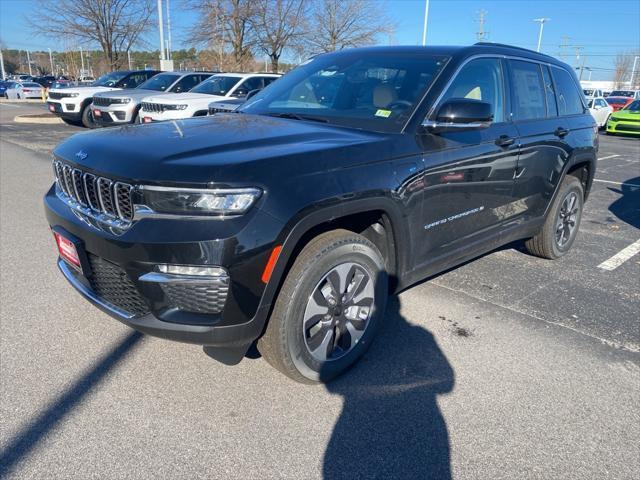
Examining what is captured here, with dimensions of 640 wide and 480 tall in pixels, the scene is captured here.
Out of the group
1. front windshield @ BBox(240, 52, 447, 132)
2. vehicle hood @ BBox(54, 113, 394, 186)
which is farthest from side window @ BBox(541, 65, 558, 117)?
vehicle hood @ BBox(54, 113, 394, 186)

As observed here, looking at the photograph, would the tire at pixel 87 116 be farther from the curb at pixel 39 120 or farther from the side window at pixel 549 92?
the side window at pixel 549 92

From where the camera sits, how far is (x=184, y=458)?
2.33 m

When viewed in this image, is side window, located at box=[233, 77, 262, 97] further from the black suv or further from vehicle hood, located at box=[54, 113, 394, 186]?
vehicle hood, located at box=[54, 113, 394, 186]

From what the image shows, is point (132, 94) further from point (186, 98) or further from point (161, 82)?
point (186, 98)

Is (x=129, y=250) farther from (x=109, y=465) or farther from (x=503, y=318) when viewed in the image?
(x=503, y=318)

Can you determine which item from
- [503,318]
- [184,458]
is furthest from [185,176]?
[503,318]

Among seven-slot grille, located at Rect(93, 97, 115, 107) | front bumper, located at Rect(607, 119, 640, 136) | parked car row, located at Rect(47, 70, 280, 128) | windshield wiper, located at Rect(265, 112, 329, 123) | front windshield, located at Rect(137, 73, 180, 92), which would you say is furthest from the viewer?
front bumper, located at Rect(607, 119, 640, 136)

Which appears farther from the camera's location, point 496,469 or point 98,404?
point 98,404

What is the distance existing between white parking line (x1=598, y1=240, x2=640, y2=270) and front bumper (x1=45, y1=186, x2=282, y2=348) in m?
4.12

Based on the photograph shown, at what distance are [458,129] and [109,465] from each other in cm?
270

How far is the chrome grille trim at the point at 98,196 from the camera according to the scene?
7.86 ft

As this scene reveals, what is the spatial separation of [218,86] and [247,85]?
723 millimetres

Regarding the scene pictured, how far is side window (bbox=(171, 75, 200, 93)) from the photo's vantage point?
13586mm

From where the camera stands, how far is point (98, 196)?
254cm
